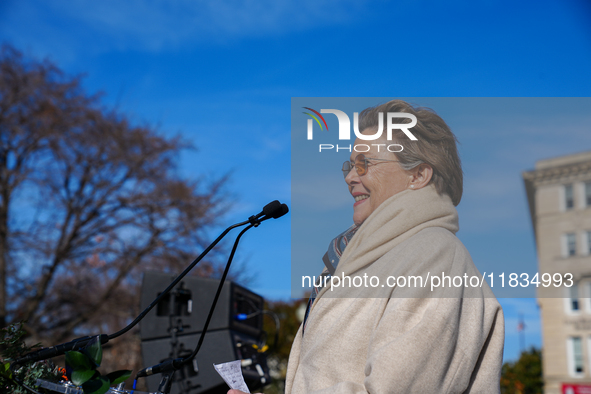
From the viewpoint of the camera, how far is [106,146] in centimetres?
1007

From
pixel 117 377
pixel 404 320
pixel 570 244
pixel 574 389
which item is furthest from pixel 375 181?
pixel 574 389

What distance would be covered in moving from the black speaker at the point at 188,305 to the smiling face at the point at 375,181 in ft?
8.41

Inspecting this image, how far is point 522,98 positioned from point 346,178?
36.2 inches

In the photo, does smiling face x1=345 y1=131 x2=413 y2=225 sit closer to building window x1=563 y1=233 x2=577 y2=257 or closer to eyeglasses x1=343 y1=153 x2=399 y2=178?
eyeglasses x1=343 y1=153 x2=399 y2=178

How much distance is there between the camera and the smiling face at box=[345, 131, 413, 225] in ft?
6.68

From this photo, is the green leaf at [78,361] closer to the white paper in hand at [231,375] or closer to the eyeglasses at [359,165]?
the white paper in hand at [231,375]

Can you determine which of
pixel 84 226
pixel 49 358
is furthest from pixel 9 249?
pixel 49 358

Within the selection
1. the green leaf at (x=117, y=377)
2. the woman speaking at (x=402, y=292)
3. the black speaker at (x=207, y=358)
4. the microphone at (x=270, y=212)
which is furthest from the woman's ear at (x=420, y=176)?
the black speaker at (x=207, y=358)

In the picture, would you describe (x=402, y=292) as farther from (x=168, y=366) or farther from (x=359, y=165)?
(x=168, y=366)

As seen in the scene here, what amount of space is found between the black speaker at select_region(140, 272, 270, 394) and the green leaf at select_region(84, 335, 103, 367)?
9.20 feet

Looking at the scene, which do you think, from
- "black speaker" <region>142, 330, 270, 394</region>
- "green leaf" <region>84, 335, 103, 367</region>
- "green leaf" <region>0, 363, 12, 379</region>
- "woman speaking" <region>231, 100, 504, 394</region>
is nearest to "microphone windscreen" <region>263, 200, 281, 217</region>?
"woman speaking" <region>231, 100, 504, 394</region>

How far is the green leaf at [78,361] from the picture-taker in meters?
1.58

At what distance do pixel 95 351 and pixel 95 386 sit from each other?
102 mm

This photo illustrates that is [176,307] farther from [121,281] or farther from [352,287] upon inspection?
[121,281]
